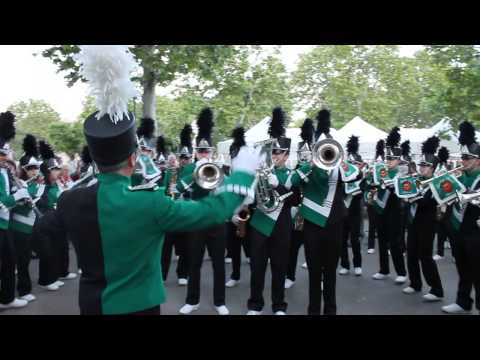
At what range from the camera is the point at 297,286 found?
6.86m

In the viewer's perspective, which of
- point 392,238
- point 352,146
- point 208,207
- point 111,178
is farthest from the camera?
point 352,146

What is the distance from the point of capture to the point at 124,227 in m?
2.12

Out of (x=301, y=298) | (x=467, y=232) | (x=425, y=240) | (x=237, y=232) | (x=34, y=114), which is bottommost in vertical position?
(x=301, y=298)

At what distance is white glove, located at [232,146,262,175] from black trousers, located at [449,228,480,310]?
407 centimetres

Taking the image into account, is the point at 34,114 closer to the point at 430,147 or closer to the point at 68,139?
the point at 68,139

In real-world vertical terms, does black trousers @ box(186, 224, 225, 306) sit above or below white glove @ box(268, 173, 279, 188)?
below

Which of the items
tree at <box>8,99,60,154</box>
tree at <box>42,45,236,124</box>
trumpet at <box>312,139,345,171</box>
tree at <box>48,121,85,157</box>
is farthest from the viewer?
tree at <box>8,99,60,154</box>

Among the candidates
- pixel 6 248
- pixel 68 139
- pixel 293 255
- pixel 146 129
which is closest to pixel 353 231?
pixel 293 255

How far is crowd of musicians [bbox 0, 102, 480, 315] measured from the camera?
15.3 ft

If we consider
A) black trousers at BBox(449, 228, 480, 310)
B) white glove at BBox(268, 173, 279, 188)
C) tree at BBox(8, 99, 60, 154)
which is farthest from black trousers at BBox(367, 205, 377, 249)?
tree at BBox(8, 99, 60, 154)

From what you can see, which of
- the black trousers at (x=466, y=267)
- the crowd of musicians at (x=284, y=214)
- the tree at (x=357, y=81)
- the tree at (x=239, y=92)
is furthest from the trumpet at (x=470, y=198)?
the tree at (x=357, y=81)

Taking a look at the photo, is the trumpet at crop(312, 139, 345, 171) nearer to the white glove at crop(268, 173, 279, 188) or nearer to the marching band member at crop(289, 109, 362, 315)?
the marching band member at crop(289, 109, 362, 315)

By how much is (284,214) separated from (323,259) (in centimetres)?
75

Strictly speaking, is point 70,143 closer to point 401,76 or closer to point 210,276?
point 210,276
